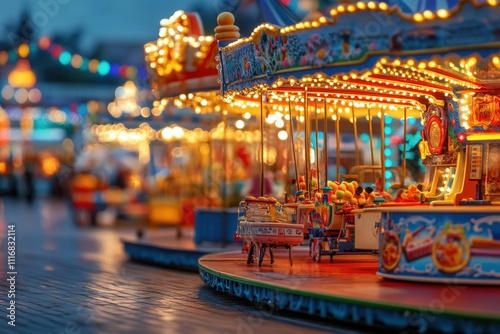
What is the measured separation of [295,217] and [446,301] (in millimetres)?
6342

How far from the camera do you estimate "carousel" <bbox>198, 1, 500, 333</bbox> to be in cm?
1053

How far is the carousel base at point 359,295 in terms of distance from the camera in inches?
374

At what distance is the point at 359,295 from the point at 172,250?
779 centimetres

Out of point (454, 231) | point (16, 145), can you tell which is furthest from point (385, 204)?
point (16, 145)

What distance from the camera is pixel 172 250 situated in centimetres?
1789

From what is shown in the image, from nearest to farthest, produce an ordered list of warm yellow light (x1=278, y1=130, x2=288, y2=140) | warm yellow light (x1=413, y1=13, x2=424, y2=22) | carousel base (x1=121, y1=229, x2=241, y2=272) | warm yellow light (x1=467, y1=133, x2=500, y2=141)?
warm yellow light (x1=413, y1=13, x2=424, y2=22)
warm yellow light (x1=467, y1=133, x2=500, y2=141)
carousel base (x1=121, y1=229, x2=241, y2=272)
warm yellow light (x1=278, y1=130, x2=288, y2=140)

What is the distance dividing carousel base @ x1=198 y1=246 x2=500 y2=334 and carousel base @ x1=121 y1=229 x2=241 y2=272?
2.99 meters

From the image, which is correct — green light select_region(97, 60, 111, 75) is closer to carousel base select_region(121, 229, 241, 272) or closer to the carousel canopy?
carousel base select_region(121, 229, 241, 272)

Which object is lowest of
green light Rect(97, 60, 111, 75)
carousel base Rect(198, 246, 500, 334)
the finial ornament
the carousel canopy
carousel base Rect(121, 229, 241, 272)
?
carousel base Rect(198, 246, 500, 334)

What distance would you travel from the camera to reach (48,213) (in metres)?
38.9

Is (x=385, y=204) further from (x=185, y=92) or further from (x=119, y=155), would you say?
(x=119, y=155)

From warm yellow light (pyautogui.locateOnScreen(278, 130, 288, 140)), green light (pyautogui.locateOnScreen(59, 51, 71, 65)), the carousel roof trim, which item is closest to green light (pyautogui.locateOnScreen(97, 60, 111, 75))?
green light (pyautogui.locateOnScreen(59, 51, 71, 65))

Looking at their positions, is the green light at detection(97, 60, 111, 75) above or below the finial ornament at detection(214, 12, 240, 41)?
above

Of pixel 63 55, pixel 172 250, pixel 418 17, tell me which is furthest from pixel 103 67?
pixel 418 17
